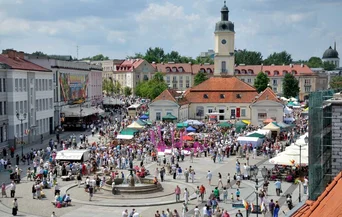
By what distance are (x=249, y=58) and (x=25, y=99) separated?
5351 inches

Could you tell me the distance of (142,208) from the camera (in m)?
30.5

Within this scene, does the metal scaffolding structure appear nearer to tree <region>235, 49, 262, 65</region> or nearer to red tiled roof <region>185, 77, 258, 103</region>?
red tiled roof <region>185, 77, 258, 103</region>

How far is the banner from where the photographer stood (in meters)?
73.8

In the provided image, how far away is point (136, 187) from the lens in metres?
33.4

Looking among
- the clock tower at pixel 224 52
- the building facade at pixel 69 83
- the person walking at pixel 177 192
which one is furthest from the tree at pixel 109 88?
the person walking at pixel 177 192

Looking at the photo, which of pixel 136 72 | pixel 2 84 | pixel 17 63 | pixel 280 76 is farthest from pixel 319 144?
pixel 136 72

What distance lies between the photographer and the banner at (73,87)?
73750 mm

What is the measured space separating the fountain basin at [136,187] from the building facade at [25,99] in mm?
16374

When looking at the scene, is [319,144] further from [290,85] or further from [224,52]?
[290,85]

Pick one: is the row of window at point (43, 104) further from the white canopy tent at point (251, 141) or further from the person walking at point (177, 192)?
the person walking at point (177, 192)

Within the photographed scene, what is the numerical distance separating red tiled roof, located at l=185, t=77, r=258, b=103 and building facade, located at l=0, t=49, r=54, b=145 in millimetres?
22314

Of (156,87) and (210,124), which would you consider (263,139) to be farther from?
(156,87)

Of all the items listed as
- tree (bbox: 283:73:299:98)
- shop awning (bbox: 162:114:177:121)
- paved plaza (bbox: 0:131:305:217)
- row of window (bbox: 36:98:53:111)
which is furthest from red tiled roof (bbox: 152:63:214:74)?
paved plaza (bbox: 0:131:305:217)

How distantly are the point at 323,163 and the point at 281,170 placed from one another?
15.6m
